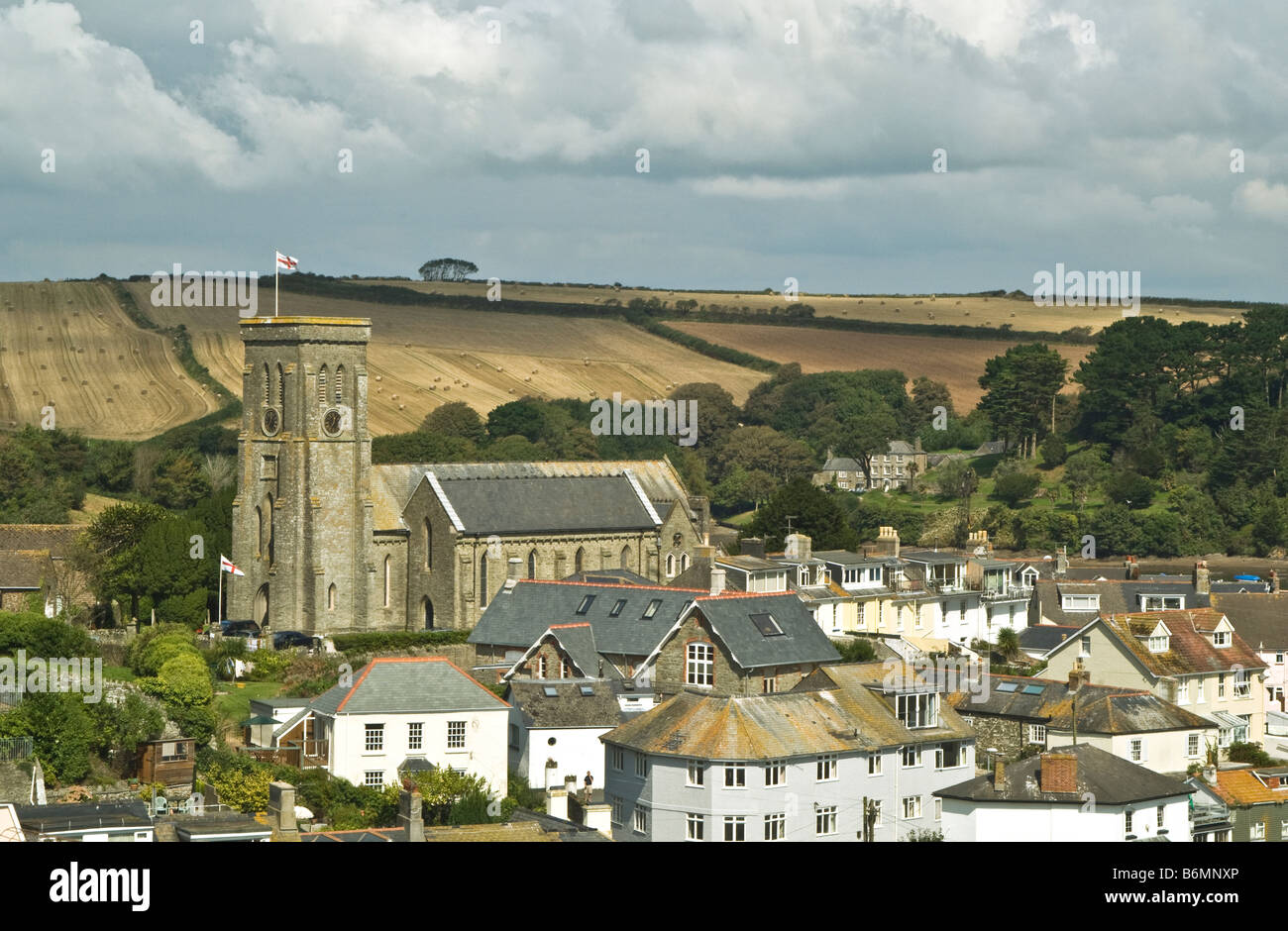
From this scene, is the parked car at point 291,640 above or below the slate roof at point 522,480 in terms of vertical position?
below

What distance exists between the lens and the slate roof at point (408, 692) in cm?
5406

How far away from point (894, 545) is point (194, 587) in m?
32.7

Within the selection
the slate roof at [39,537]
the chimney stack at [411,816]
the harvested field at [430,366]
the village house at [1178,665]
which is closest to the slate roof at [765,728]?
the chimney stack at [411,816]

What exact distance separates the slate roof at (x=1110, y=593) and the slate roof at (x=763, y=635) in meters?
25.0

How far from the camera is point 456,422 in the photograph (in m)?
158

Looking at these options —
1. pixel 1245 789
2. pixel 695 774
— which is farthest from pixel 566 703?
pixel 1245 789

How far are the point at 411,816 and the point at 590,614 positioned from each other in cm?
2416

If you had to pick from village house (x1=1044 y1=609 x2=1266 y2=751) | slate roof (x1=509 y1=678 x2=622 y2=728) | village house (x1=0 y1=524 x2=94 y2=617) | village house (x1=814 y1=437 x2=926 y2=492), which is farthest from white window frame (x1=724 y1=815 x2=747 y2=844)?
village house (x1=814 y1=437 x2=926 y2=492)

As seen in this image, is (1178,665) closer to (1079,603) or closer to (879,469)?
(1079,603)

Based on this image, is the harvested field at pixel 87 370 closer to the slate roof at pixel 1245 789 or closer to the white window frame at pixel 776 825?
the white window frame at pixel 776 825
